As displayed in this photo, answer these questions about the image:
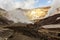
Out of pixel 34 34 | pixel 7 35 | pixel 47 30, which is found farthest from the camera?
pixel 34 34

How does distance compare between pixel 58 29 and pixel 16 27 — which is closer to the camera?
pixel 58 29

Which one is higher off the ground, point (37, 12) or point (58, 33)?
point (37, 12)

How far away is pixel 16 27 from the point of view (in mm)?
4723

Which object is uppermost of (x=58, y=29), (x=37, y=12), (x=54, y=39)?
(x=37, y=12)

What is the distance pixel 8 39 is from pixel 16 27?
1268 mm

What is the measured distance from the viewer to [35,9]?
1313cm

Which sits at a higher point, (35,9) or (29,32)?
(35,9)

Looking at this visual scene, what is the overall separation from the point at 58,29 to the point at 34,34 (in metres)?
0.88

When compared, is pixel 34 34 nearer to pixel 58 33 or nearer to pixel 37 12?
pixel 58 33

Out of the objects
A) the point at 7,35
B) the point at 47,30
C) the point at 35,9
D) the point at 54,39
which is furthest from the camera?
the point at 35,9

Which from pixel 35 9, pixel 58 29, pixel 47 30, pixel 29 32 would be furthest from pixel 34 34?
pixel 35 9

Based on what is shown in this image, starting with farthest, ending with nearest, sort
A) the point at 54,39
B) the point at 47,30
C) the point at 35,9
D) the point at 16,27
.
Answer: the point at 35,9
the point at 16,27
the point at 47,30
the point at 54,39

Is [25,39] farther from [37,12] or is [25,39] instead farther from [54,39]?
[37,12]

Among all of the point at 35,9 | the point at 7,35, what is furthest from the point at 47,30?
the point at 35,9
